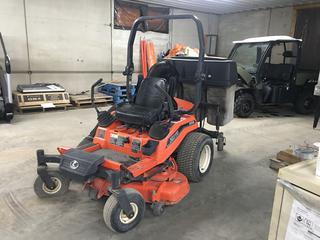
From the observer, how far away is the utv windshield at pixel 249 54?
6453mm

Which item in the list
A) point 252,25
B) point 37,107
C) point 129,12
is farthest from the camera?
point 252,25

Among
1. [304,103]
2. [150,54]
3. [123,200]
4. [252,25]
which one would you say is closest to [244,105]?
[304,103]

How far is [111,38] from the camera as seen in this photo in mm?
7895

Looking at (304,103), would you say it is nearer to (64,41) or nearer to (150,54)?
(150,54)

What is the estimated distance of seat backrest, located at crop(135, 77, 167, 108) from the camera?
117 inches

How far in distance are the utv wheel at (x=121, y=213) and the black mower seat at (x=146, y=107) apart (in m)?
0.81

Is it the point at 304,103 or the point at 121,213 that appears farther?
the point at 304,103

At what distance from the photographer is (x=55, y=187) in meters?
2.64

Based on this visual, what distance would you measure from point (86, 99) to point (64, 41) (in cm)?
165

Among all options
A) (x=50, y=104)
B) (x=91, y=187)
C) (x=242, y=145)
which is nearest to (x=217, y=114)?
(x=242, y=145)

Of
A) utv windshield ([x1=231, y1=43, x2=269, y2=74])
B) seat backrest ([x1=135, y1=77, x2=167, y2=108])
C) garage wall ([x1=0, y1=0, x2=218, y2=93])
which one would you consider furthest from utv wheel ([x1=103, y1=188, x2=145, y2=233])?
garage wall ([x1=0, y1=0, x2=218, y2=93])

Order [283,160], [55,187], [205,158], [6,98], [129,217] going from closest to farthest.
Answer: [129,217]
[55,187]
[205,158]
[283,160]
[6,98]

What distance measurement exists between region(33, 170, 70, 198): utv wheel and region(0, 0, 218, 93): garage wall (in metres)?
4.87

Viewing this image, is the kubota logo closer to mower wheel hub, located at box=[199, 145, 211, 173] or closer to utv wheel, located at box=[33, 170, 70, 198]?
utv wheel, located at box=[33, 170, 70, 198]
